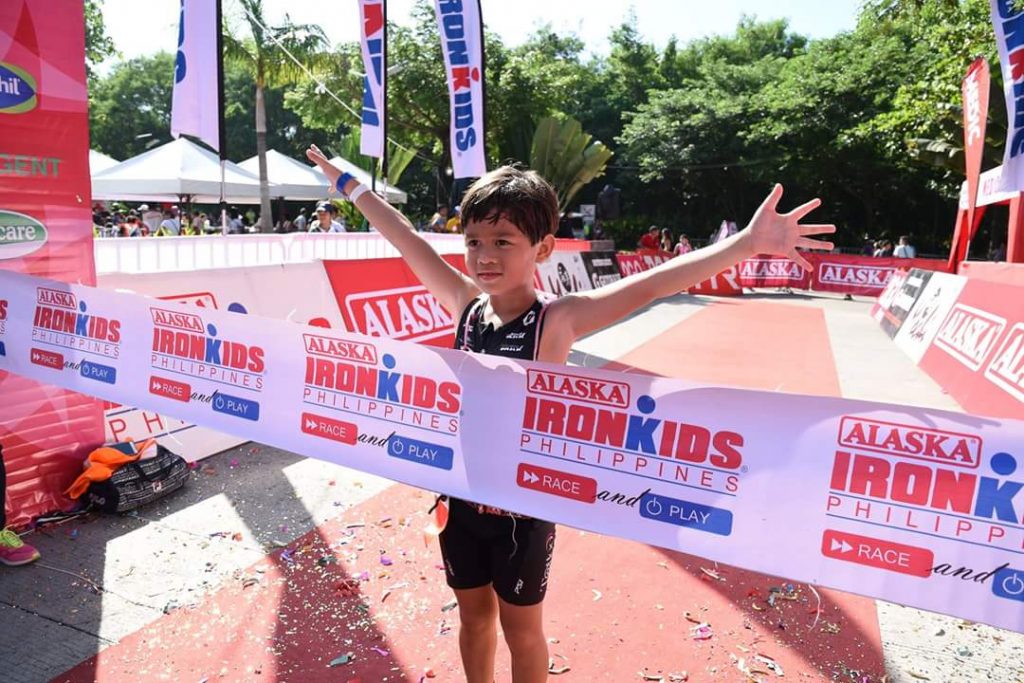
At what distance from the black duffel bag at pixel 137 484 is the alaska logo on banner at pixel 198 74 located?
5.64 m

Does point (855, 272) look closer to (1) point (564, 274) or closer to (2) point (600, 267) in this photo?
(2) point (600, 267)

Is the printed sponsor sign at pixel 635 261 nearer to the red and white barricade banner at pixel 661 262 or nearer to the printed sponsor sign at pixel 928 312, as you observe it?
the red and white barricade banner at pixel 661 262

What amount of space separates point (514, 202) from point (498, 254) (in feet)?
0.58

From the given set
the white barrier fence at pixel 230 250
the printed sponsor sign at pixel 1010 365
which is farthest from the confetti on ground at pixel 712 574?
the printed sponsor sign at pixel 1010 365

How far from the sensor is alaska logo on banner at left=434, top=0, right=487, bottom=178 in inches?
452

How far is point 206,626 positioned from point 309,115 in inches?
1429

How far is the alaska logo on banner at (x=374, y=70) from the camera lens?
449 inches

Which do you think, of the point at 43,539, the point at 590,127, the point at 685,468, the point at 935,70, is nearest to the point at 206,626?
the point at 43,539

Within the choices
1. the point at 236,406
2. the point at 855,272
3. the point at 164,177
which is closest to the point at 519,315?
the point at 236,406

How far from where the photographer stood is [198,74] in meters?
9.24

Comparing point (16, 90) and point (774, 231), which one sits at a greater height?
point (16, 90)

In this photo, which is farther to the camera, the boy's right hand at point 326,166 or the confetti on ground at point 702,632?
the confetti on ground at point 702,632

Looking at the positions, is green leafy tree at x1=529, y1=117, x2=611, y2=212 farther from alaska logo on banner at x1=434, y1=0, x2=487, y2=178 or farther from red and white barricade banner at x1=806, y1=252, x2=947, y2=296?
alaska logo on banner at x1=434, y1=0, x2=487, y2=178

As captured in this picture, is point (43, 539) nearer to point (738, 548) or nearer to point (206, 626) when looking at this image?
point (206, 626)
